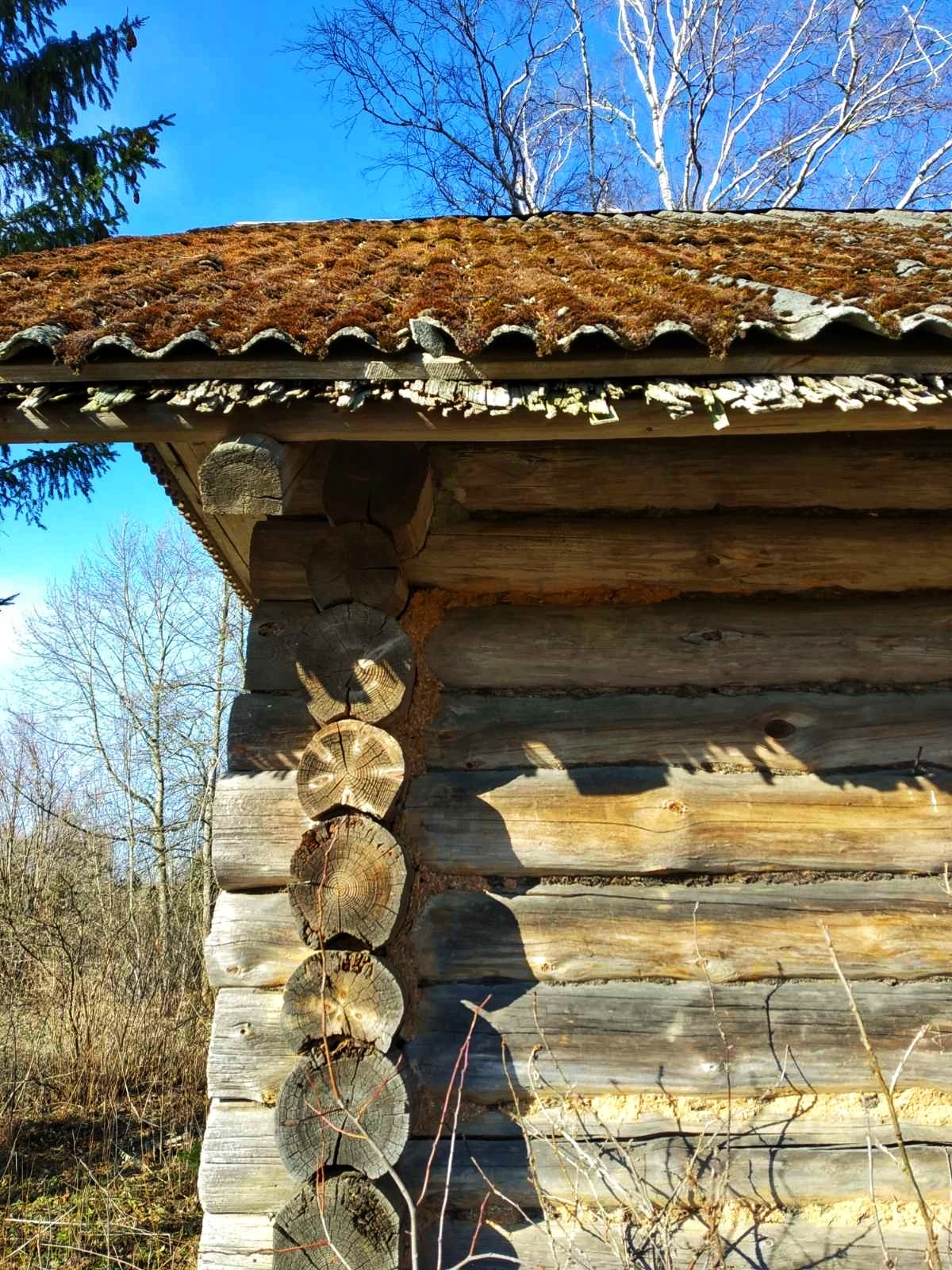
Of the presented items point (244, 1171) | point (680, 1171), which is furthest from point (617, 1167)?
point (244, 1171)

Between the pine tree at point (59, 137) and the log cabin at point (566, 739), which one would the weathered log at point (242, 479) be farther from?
the pine tree at point (59, 137)

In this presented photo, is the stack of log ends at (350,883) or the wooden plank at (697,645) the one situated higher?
the wooden plank at (697,645)

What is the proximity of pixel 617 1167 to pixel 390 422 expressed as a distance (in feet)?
6.89

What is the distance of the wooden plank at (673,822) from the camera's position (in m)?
2.72

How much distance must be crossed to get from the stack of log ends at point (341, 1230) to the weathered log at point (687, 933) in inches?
22.5

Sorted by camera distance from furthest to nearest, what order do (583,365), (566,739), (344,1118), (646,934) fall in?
(566,739), (646,934), (344,1118), (583,365)

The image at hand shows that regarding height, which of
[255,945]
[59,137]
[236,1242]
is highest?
[59,137]

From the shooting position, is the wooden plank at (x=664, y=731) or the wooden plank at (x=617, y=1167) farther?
the wooden plank at (x=664, y=731)

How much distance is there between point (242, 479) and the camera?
221cm

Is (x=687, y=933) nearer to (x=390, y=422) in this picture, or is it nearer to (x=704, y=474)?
(x=704, y=474)

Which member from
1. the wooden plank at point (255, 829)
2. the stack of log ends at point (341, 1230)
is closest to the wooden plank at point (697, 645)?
the wooden plank at point (255, 829)

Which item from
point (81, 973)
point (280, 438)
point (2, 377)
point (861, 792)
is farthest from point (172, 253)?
point (81, 973)

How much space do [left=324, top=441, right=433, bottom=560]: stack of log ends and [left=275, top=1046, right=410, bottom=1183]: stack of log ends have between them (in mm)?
1431

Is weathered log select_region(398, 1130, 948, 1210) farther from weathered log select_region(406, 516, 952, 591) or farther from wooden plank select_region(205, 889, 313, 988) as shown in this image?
weathered log select_region(406, 516, 952, 591)
